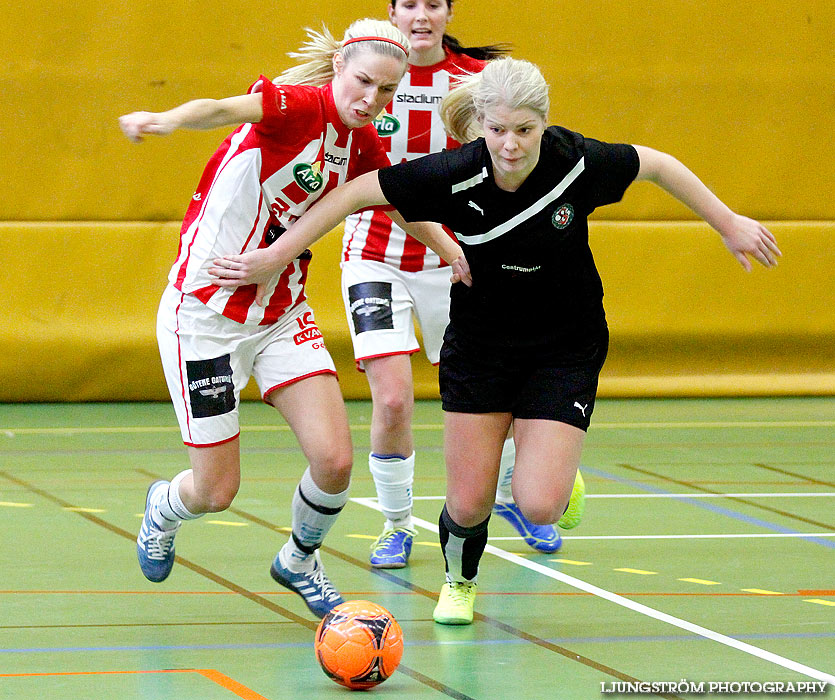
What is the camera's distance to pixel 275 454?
7750 millimetres

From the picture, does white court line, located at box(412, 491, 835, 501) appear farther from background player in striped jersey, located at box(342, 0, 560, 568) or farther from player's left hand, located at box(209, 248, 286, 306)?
player's left hand, located at box(209, 248, 286, 306)

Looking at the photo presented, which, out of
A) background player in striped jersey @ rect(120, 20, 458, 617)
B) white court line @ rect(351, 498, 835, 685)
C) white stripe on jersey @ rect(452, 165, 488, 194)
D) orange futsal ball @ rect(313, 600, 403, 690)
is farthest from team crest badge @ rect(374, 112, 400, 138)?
orange futsal ball @ rect(313, 600, 403, 690)

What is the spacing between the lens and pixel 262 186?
14.1 feet

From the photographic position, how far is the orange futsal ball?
371 cm

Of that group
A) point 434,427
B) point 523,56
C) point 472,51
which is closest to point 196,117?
point 472,51

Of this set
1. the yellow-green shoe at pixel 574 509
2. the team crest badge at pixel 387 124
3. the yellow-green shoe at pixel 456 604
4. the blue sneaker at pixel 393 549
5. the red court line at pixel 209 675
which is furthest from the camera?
the team crest badge at pixel 387 124

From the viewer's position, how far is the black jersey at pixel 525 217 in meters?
4.11

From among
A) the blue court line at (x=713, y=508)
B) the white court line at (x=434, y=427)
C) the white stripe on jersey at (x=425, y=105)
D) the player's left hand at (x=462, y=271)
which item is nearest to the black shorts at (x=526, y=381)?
the player's left hand at (x=462, y=271)

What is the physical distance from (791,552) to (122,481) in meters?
3.29

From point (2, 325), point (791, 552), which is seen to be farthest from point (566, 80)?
point (791, 552)

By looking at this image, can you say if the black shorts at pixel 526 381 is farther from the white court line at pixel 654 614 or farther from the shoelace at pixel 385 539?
the shoelace at pixel 385 539

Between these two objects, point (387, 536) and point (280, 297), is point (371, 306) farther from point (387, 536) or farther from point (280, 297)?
point (280, 297)

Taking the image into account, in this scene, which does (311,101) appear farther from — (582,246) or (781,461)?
(781,461)

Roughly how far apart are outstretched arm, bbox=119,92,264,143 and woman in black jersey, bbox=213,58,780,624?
14.1 inches
